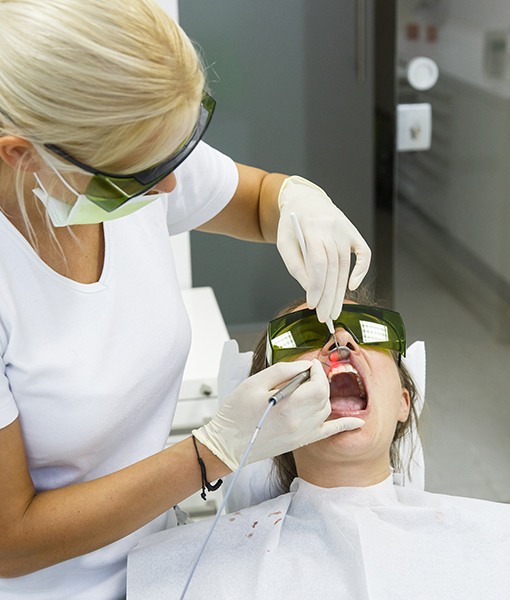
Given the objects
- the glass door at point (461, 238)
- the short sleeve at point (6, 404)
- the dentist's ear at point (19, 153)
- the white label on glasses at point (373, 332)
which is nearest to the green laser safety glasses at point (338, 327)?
the white label on glasses at point (373, 332)

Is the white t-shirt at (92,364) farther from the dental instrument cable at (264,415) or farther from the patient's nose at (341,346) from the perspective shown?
the patient's nose at (341,346)

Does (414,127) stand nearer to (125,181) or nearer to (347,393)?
(347,393)

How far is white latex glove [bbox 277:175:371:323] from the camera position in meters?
1.38

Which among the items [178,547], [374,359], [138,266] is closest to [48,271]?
[138,266]

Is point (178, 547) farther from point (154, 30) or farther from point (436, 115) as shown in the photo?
point (436, 115)

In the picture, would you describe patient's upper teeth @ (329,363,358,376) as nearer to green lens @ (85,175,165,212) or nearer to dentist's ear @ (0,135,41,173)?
green lens @ (85,175,165,212)

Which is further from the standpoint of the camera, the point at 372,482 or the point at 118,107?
the point at 372,482

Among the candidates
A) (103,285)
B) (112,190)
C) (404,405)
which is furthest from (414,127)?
(112,190)

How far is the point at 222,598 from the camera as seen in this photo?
4.46 feet

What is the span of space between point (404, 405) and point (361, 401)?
0.13 metres

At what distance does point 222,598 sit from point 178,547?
5.1 inches

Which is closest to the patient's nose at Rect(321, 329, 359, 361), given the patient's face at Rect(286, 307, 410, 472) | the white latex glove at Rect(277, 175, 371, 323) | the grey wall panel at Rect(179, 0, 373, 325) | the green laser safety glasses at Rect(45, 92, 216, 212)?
the patient's face at Rect(286, 307, 410, 472)

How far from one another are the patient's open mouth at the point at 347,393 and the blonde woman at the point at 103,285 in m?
0.15

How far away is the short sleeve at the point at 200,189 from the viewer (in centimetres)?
151
